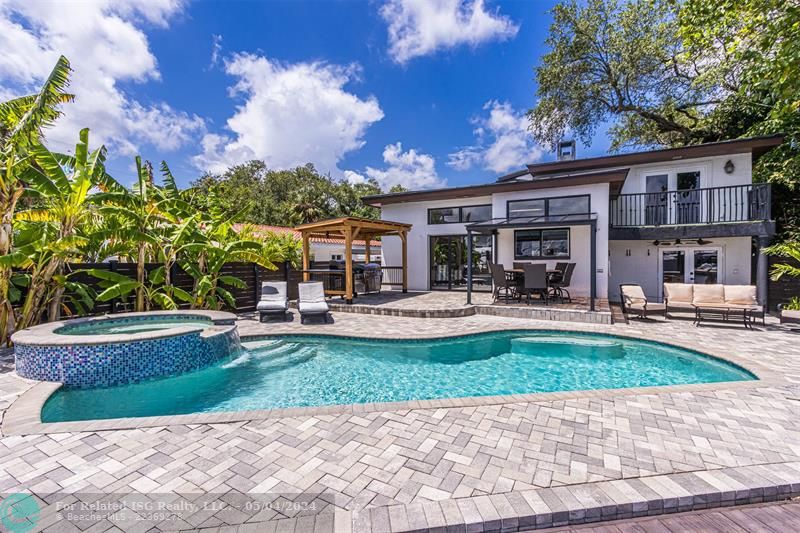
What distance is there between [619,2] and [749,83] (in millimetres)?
12598

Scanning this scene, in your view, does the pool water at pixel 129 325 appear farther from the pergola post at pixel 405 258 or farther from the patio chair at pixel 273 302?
the pergola post at pixel 405 258

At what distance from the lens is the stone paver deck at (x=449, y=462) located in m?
2.42

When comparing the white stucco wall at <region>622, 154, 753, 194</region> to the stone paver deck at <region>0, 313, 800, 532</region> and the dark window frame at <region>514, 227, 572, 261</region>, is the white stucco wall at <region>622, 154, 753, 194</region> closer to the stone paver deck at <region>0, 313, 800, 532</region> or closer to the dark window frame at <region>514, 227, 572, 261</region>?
the dark window frame at <region>514, 227, 572, 261</region>

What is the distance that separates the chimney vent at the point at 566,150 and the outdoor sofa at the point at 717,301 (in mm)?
7831

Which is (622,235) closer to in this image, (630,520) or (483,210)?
(483,210)

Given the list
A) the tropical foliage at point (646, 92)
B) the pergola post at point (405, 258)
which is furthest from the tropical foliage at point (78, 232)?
the tropical foliage at point (646, 92)

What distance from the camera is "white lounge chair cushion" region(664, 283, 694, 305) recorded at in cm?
994

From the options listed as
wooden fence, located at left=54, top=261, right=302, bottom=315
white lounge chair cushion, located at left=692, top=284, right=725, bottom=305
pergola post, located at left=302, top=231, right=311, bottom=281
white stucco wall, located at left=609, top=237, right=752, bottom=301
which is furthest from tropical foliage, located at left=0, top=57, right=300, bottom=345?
white stucco wall, located at left=609, top=237, right=752, bottom=301

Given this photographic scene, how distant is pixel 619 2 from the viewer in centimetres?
1781

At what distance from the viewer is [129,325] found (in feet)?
24.5

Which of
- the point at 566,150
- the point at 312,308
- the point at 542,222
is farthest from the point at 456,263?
the point at 312,308

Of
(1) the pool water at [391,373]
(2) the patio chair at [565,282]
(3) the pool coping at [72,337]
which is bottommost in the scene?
(1) the pool water at [391,373]

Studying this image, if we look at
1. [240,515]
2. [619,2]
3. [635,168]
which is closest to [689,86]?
[619,2]

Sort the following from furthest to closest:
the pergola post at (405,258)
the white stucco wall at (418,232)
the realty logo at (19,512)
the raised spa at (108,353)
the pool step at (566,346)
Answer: the white stucco wall at (418,232)
the pergola post at (405,258)
the pool step at (566,346)
the raised spa at (108,353)
the realty logo at (19,512)
